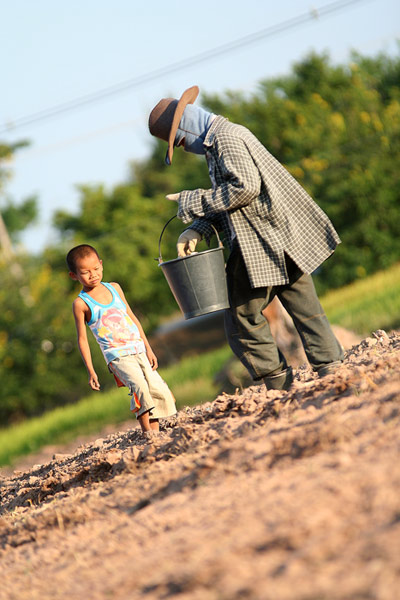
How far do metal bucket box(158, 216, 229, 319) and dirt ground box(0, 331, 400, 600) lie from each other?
22.7 inches

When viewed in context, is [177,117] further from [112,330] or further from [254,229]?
[112,330]

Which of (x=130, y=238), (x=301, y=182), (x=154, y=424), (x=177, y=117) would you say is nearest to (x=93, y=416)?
(x=154, y=424)

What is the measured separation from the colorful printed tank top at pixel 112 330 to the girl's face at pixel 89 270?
125mm

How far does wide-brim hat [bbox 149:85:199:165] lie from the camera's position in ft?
14.9

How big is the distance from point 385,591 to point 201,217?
310 centimetres

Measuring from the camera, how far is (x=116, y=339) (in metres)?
4.93

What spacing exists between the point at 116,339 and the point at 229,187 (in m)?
1.19

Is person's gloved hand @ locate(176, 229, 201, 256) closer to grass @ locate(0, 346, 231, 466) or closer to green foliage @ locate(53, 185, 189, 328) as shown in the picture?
grass @ locate(0, 346, 231, 466)

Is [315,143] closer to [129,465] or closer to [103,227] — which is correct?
[103,227]

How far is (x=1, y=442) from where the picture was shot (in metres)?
15.5

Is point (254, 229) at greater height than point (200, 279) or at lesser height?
greater

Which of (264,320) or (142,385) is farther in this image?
(142,385)

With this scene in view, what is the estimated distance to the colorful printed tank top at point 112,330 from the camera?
4.92 m

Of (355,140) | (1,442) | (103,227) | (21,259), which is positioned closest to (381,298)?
(1,442)
